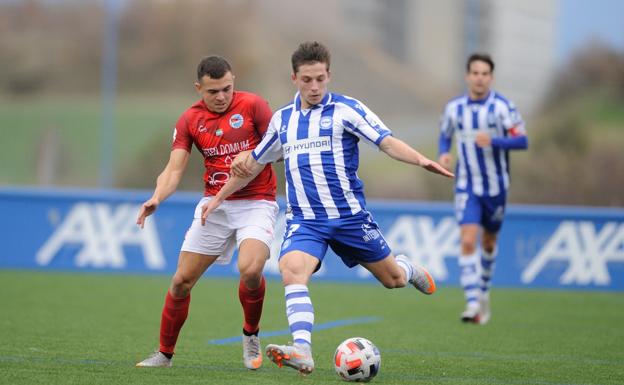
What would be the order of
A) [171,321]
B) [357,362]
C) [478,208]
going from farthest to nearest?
1. [478,208]
2. [171,321]
3. [357,362]

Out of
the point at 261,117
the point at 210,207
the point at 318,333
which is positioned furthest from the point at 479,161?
the point at 210,207

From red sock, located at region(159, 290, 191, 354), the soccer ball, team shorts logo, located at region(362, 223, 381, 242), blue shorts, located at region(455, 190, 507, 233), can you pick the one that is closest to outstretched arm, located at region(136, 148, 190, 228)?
red sock, located at region(159, 290, 191, 354)

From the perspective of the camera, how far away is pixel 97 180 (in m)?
18.7

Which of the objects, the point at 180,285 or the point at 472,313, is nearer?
the point at 180,285

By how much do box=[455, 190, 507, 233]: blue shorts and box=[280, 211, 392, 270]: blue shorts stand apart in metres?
3.57

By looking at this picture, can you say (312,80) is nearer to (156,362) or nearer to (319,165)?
(319,165)

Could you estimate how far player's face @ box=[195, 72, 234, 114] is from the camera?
675 cm

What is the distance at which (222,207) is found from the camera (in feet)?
22.9

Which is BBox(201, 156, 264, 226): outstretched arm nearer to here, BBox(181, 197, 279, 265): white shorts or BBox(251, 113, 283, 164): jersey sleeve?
BBox(251, 113, 283, 164): jersey sleeve

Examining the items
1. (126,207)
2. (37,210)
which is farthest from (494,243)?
(37,210)

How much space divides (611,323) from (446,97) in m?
11.6

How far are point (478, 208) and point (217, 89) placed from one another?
4.13m

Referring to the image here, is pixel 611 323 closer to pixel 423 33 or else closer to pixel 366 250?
pixel 366 250

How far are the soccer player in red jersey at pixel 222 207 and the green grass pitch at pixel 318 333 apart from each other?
342 mm
